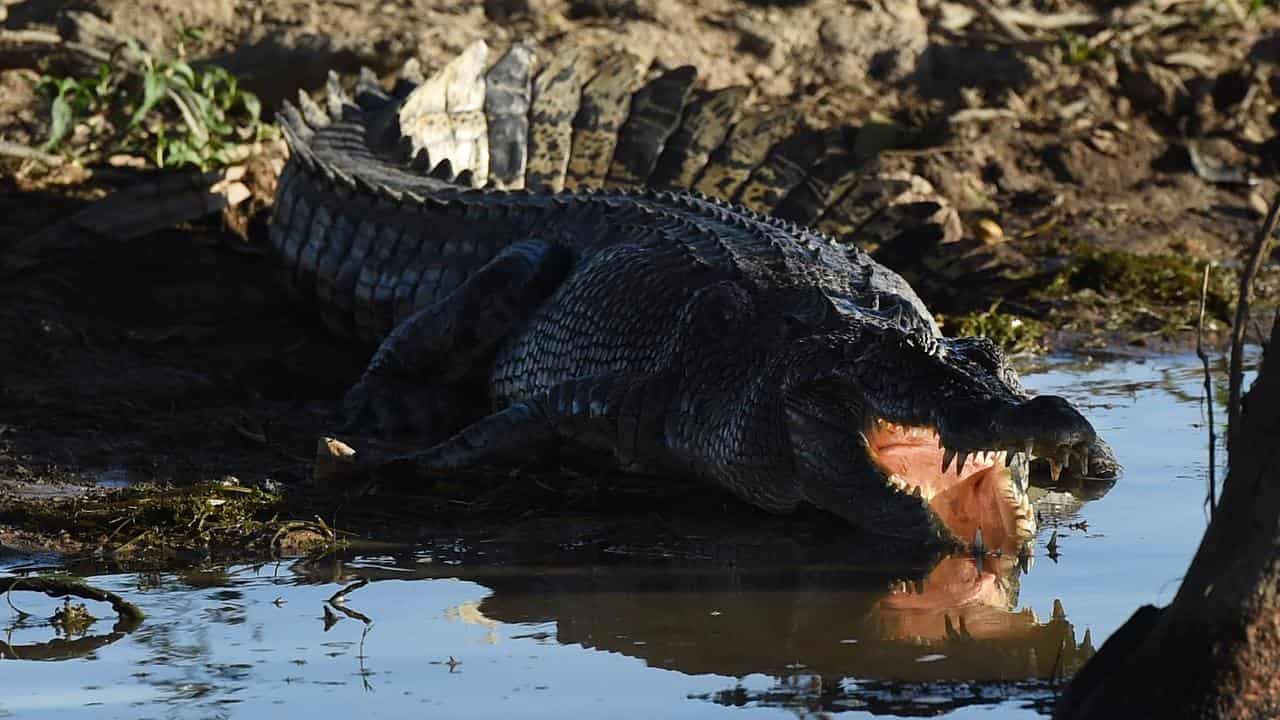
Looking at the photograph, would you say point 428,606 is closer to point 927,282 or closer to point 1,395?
point 1,395

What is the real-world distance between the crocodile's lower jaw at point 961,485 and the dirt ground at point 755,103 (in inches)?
33.7

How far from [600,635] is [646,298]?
1658mm

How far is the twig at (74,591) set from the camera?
3055 millimetres

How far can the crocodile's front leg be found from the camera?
5055 millimetres

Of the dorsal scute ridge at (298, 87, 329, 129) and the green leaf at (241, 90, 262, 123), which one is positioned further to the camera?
the green leaf at (241, 90, 262, 123)

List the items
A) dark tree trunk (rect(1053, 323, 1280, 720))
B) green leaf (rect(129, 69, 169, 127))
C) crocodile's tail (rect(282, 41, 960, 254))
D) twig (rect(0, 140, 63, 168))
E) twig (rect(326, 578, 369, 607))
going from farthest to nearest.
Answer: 1. twig (rect(0, 140, 63, 168))
2. green leaf (rect(129, 69, 169, 127))
3. crocodile's tail (rect(282, 41, 960, 254))
4. twig (rect(326, 578, 369, 607))
5. dark tree trunk (rect(1053, 323, 1280, 720))

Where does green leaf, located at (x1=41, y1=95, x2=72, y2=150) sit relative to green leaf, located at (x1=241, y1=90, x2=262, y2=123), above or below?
below

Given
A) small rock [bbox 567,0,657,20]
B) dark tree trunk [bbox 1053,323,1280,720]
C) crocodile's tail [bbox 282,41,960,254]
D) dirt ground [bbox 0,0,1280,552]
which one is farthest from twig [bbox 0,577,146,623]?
small rock [bbox 567,0,657,20]

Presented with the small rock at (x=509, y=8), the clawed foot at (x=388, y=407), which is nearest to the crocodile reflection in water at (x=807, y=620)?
the clawed foot at (x=388, y=407)

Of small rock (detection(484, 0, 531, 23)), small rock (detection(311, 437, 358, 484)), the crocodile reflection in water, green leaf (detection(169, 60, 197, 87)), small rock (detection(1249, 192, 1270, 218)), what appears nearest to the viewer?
the crocodile reflection in water

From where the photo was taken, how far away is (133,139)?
7152mm

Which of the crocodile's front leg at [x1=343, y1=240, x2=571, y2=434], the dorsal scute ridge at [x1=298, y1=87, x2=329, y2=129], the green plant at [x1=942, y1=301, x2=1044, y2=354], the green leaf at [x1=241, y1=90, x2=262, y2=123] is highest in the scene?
the green leaf at [x1=241, y1=90, x2=262, y2=123]

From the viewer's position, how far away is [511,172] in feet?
22.2

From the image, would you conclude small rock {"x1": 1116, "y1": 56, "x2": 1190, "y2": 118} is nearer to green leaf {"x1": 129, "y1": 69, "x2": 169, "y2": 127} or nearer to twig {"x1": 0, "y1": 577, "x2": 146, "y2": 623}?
green leaf {"x1": 129, "y1": 69, "x2": 169, "y2": 127}
